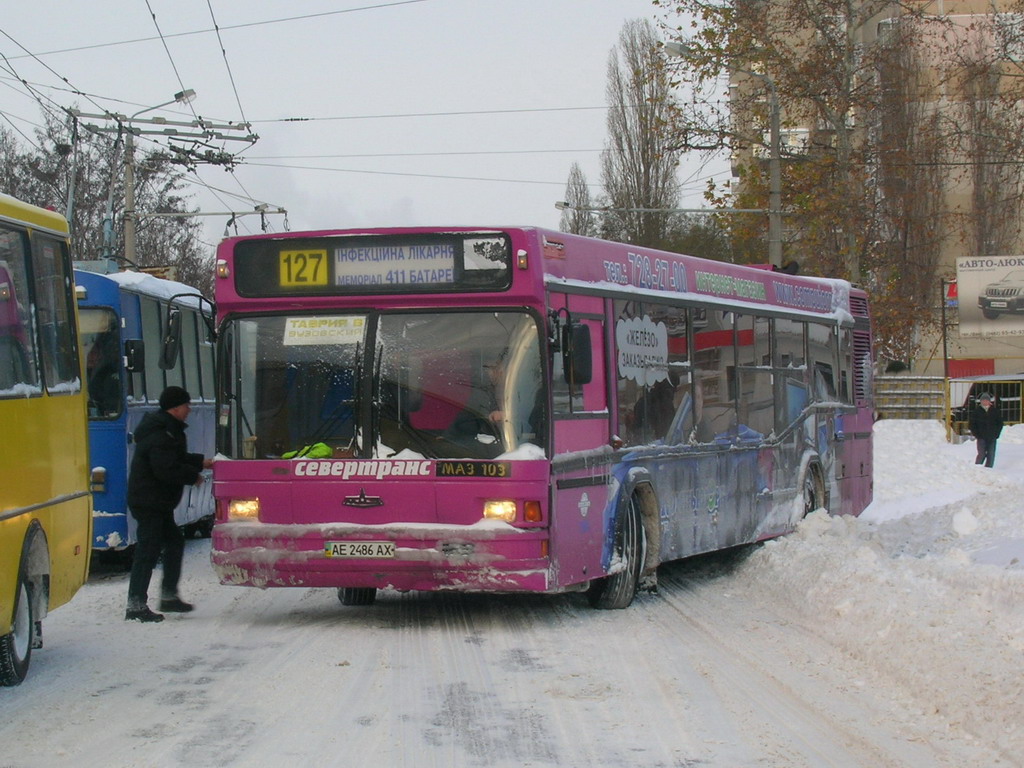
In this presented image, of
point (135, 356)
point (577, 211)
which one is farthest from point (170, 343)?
point (577, 211)

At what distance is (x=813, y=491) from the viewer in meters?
17.4

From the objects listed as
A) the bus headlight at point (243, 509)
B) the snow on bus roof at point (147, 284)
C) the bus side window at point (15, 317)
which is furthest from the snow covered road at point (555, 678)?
the snow on bus roof at point (147, 284)

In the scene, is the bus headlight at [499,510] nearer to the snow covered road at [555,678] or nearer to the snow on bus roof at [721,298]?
the snow covered road at [555,678]

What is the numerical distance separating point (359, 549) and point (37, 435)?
2574mm

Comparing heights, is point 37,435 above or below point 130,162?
below

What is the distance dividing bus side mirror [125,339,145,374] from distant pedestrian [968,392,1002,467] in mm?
21567

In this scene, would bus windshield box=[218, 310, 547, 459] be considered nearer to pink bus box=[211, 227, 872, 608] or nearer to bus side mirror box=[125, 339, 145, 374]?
pink bus box=[211, 227, 872, 608]

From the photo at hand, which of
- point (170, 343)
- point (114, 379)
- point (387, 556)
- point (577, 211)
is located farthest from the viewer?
point (577, 211)

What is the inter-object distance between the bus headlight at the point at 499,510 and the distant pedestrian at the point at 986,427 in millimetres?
23695

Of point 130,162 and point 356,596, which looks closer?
point 356,596

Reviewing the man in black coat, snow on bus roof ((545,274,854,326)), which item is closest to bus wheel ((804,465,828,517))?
snow on bus roof ((545,274,854,326))

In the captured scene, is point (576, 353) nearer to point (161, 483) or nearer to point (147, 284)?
point (161, 483)

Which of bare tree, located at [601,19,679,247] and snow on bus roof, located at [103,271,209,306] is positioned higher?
bare tree, located at [601,19,679,247]

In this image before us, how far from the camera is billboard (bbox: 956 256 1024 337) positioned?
144 feet
